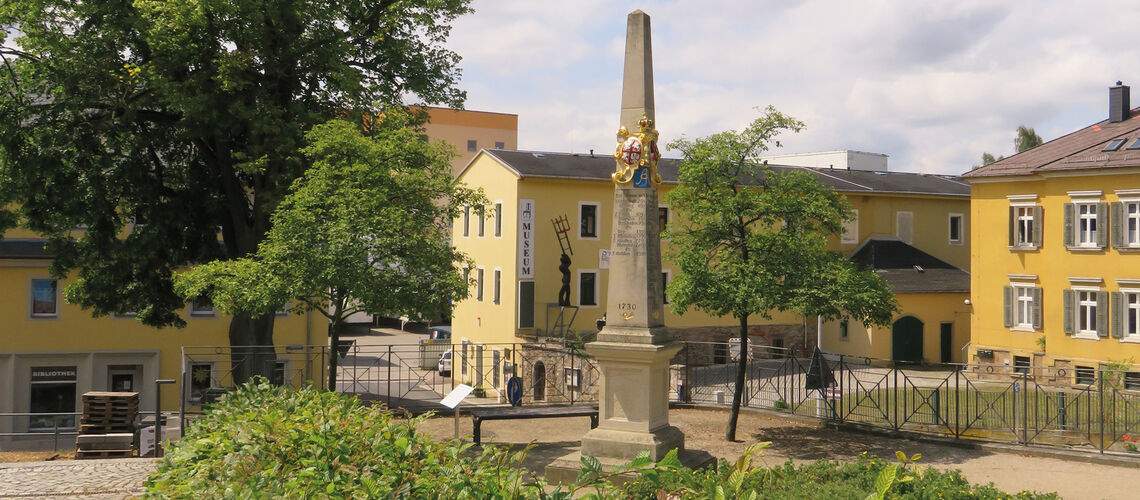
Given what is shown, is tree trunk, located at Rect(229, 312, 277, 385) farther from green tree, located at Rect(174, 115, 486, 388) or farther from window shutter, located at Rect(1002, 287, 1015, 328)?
window shutter, located at Rect(1002, 287, 1015, 328)

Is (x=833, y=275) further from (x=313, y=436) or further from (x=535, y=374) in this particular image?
(x=535, y=374)

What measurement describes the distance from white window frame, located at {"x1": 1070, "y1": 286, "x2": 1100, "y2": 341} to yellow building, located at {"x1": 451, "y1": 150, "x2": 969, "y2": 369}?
800cm

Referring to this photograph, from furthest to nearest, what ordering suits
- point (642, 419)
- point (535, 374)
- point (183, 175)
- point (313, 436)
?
1. point (535, 374)
2. point (183, 175)
3. point (642, 419)
4. point (313, 436)

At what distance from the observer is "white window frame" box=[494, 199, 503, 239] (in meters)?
37.4

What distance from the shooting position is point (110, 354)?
29672 mm

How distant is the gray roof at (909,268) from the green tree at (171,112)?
2292 cm

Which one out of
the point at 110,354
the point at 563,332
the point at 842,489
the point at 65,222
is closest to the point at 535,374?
the point at 563,332

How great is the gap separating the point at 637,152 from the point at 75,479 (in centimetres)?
888

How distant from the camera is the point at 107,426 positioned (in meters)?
18.5

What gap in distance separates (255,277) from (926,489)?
1314 cm

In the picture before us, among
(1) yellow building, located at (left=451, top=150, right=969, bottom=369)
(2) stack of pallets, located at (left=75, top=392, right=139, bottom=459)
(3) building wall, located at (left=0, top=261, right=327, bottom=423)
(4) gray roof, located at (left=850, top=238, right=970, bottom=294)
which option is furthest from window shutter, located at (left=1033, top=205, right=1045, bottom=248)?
(2) stack of pallets, located at (left=75, top=392, right=139, bottom=459)

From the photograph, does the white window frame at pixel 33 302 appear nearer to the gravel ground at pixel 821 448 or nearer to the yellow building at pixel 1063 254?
the gravel ground at pixel 821 448

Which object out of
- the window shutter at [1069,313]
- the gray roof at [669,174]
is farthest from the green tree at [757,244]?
the window shutter at [1069,313]

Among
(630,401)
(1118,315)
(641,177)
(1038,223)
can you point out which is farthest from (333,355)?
(1038,223)
